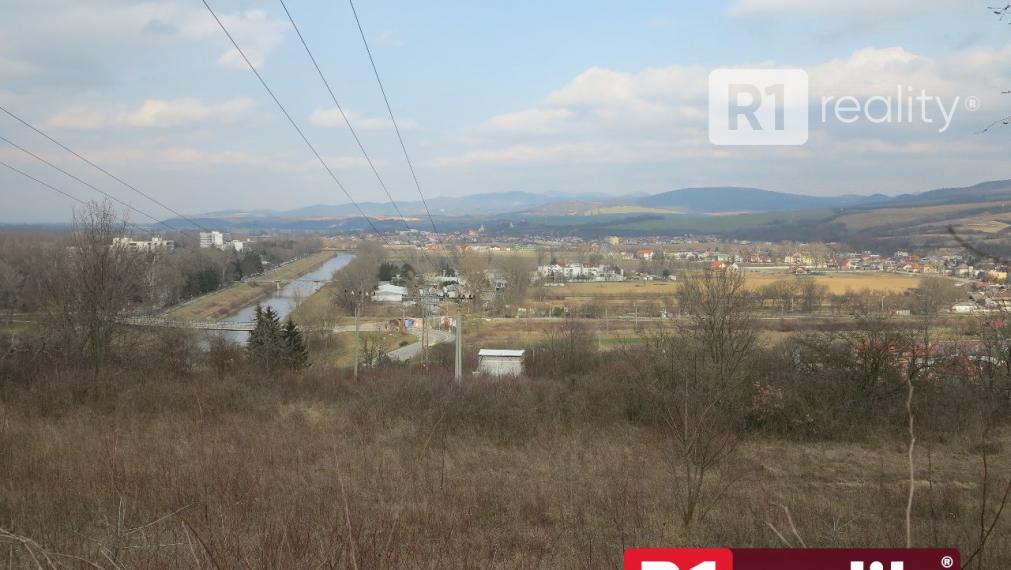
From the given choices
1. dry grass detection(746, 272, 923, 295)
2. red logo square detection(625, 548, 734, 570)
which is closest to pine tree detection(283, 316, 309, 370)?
dry grass detection(746, 272, 923, 295)

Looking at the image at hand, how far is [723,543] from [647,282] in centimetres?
2581

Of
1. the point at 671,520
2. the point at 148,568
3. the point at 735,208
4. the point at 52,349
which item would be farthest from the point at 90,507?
the point at 735,208

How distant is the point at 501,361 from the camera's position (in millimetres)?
18672

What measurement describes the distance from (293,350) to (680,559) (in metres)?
17.8

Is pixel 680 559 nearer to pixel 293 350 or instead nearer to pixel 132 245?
pixel 293 350

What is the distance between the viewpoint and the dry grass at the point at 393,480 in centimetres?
377

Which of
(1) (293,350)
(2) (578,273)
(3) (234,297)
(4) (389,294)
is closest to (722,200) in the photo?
(2) (578,273)

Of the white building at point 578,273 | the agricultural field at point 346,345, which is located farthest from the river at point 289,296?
the white building at point 578,273

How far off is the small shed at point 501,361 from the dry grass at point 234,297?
36.1ft

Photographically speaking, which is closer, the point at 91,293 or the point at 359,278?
the point at 91,293

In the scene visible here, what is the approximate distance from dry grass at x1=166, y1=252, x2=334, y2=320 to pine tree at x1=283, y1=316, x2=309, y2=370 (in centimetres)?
534

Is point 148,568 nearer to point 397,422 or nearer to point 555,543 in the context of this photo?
point 555,543

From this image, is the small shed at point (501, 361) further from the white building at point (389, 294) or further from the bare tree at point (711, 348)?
the white building at point (389, 294)

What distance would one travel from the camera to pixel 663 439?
884 cm
